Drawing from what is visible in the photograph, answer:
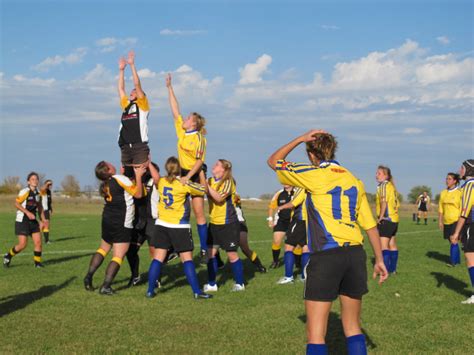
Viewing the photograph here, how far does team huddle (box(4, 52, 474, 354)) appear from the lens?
5.31 m

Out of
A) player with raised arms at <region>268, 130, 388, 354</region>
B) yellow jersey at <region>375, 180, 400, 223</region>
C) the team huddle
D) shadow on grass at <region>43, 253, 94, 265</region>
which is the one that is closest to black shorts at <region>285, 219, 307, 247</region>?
the team huddle

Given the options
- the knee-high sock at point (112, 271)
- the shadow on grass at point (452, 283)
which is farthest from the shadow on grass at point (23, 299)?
the shadow on grass at point (452, 283)

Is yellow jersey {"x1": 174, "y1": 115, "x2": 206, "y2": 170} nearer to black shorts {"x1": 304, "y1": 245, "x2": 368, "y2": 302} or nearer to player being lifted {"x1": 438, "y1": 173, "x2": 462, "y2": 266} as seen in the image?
black shorts {"x1": 304, "y1": 245, "x2": 368, "y2": 302}

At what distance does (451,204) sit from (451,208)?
114 mm

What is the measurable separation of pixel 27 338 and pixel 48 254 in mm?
10558

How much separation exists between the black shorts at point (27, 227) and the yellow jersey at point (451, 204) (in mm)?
10356

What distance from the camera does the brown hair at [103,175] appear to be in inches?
403

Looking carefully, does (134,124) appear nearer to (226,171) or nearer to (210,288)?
(226,171)

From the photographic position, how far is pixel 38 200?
585 inches

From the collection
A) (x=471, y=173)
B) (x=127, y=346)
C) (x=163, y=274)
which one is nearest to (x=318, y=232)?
(x=127, y=346)

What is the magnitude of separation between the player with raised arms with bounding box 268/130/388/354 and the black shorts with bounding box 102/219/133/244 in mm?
5509

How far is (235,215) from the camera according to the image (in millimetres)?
11539

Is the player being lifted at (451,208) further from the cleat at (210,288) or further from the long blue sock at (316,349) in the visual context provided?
the long blue sock at (316,349)

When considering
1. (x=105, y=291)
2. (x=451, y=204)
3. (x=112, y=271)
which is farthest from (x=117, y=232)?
(x=451, y=204)
